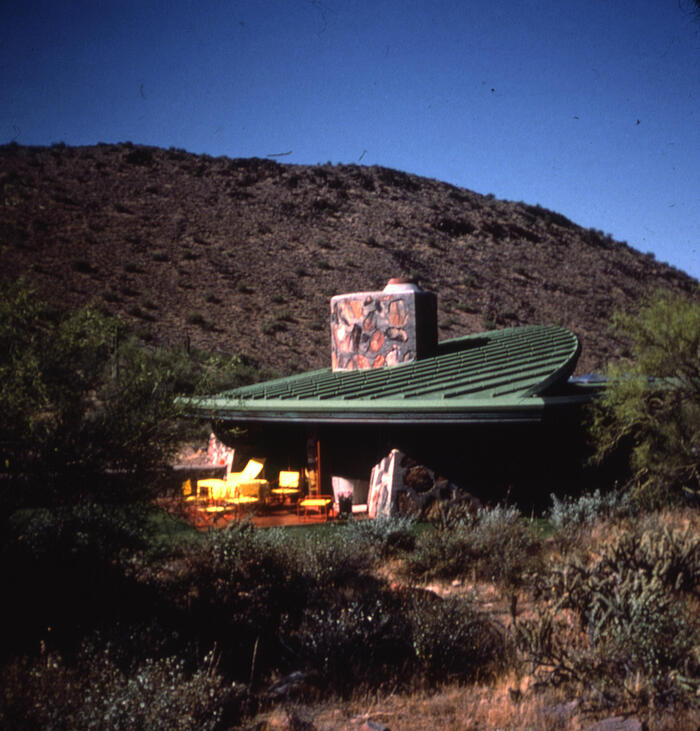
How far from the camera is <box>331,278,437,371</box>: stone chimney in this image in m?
13.6

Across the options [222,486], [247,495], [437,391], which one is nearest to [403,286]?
[437,391]

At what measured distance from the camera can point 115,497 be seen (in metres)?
6.46

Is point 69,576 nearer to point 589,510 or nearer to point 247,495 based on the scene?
point 247,495

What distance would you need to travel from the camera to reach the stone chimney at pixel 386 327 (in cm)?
1355

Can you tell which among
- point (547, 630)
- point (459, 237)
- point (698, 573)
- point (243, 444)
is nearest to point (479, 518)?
point (698, 573)

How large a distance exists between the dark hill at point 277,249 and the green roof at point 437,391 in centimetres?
1823

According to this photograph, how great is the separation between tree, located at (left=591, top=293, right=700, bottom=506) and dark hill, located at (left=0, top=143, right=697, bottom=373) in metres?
22.5

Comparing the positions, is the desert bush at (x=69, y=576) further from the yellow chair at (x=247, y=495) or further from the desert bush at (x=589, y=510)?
the desert bush at (x=589, y=510)

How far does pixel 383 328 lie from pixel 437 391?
3913 mm

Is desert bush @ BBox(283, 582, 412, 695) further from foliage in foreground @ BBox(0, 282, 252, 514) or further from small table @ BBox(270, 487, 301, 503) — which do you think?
small table @ BBox(270, 487, 301, 503)

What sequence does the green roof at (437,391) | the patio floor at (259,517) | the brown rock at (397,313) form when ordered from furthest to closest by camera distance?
1. the brown rock at (397,313)
2. the patio floor at (259,517)
3. the green roof at (437,391)

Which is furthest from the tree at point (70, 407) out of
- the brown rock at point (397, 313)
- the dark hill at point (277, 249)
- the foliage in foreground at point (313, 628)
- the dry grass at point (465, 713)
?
the dark hill at point (277, 249)

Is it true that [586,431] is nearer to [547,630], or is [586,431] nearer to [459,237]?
[547,630]

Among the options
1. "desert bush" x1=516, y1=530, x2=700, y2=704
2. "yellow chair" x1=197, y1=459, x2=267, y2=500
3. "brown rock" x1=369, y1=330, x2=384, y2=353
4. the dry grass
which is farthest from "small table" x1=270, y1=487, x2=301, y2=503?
the dry grass
